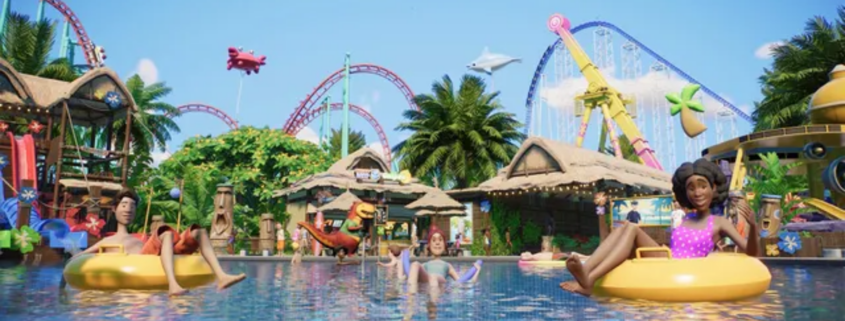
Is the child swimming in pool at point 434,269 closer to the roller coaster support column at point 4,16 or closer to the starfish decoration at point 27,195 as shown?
the starfish decoration at point 27,195

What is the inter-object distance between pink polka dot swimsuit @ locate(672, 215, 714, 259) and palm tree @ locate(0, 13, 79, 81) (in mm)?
32045

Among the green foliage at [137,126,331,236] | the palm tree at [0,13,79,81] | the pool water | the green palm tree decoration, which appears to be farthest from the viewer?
the green foliage at [137,126,331,236]

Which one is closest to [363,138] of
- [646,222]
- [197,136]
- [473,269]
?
[197,136]

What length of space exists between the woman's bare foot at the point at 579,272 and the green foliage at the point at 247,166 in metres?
26.7

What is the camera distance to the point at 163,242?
7188 millimetres

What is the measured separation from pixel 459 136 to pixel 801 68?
1625 cm

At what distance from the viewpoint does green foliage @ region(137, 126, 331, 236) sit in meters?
32.2

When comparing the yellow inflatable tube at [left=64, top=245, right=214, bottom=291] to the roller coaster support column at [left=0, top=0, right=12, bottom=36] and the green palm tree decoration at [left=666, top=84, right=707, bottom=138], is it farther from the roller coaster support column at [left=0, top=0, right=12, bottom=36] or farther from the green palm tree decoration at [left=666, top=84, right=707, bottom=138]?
the roller coaster support column at [left=0, top=0, right=12, bottom=36]

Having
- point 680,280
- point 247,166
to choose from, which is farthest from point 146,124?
point 680,280

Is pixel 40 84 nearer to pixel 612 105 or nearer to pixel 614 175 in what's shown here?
pixel 614 175

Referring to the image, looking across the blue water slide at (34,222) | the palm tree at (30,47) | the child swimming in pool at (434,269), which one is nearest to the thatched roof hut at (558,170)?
the child swimming in pool at (434,269)

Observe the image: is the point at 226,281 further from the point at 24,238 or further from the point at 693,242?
the point at 24,238

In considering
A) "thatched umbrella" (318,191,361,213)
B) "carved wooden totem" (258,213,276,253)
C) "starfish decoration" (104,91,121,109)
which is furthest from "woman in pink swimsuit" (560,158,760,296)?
"starfish decoration" (104,91,121,109)

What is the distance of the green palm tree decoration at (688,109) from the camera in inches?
630
